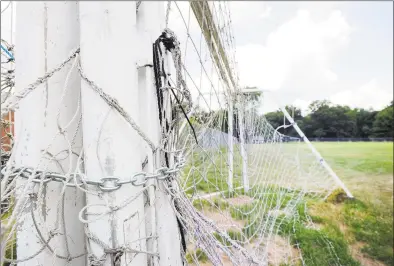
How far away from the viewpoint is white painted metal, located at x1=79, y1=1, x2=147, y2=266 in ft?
1.26

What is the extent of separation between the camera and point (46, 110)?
414 mm

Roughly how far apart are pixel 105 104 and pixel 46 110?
0.32 feet

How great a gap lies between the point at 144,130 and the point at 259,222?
2.03 m

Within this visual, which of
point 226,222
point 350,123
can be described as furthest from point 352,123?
point 226,222

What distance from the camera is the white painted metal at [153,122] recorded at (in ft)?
1.47

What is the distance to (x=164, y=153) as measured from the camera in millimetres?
492

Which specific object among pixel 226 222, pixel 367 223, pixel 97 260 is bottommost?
pixel 367 223

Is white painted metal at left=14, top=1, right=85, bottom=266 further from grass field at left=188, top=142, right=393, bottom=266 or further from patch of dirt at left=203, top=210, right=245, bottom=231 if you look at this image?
grass field at left=188, top=142, right=393, bottom=266

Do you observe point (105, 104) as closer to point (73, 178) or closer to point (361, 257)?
point (73, 178)

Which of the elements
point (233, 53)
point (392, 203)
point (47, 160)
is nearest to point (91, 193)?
point (47, 160)

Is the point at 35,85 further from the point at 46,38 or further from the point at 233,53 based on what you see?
the point at 233,53

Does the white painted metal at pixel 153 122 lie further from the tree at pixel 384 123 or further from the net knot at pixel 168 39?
the tree at pixel 384 123

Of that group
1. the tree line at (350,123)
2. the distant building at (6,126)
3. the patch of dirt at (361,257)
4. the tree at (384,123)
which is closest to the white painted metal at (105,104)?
the distant building at (6,126)

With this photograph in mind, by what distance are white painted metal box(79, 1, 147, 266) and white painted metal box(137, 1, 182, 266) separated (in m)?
0.05
